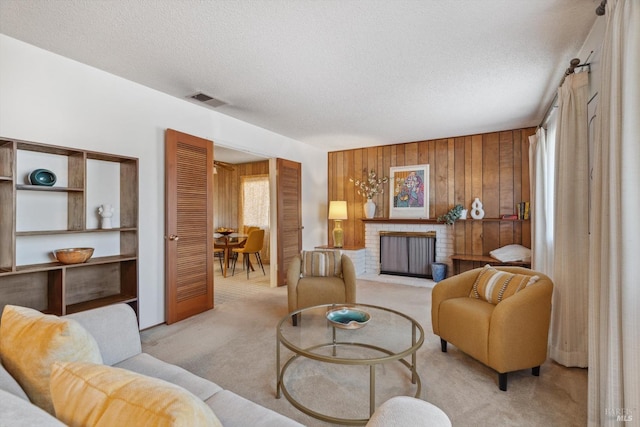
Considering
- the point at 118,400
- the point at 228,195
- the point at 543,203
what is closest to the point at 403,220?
the point at 543,203

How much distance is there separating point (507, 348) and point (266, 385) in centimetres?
161

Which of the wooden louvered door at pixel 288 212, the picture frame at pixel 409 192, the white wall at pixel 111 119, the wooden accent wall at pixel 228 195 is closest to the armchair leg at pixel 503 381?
the white wall at pixel 111 119

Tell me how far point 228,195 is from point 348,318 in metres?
6.33

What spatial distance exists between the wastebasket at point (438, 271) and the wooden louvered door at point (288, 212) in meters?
2.32

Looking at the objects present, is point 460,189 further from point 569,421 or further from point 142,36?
point 142,36

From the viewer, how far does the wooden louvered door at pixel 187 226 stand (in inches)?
128

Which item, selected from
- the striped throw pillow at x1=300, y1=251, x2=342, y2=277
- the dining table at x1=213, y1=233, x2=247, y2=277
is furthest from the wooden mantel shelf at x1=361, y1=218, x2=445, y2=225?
the dining table at x1=213, y1=233, x2=247, y2=277

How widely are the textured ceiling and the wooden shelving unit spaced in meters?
0.86

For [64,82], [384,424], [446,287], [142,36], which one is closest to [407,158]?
[446,287]

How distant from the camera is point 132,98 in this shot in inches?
119

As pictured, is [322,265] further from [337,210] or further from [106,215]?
[337,210]

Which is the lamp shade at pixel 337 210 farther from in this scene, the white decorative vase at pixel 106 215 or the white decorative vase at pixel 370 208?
the white decorative vase at pixel 106 215

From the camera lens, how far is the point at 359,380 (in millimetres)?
2176

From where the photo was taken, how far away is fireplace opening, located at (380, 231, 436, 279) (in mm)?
5395
